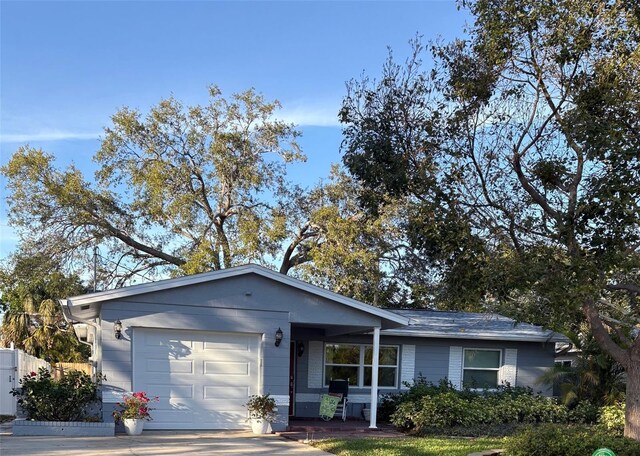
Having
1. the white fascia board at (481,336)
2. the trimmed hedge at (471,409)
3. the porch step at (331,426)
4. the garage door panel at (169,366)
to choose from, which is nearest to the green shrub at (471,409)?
the trimmed hedge at (471,409)

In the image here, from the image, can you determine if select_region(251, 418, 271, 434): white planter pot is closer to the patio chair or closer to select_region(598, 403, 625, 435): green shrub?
the patio chair

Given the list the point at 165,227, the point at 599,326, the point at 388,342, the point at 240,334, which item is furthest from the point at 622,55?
the point at 165,227

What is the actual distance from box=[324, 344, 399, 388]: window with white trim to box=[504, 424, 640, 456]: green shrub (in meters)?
7.99

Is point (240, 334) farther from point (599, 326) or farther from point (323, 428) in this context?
point (599, 326)

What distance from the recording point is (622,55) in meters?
8.60

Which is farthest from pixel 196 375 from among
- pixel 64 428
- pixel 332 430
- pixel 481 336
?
pixel 481 336

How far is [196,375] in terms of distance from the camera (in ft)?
42.0

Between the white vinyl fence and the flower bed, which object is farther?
the white vinyl fence

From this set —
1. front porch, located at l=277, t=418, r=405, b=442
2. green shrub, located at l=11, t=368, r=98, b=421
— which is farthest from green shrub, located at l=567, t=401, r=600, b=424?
green shrub, located at l=11, t=368, r=98, b=421

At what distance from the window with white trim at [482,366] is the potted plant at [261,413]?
260 inches

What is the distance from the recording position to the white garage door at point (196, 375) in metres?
12.4

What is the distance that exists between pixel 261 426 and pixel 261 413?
261 millimetres

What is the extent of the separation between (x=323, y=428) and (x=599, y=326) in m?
6.21

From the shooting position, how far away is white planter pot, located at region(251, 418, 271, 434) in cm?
1248
